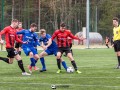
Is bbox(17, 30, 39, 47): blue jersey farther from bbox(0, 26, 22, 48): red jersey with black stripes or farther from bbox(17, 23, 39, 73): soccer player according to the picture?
bbox(0, 26, 22, 48): red jersey with black stripes

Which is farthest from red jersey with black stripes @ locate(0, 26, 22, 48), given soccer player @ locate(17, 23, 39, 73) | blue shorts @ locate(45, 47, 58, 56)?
blue shorts @ locate(45, 47, 58, 56)

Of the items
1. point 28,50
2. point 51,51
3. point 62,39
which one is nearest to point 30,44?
point 28,50

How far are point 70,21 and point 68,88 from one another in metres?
53.2

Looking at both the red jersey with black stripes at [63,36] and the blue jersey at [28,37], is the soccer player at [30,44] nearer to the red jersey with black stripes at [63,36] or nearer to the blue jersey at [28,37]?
the blue jersey at [28,37]

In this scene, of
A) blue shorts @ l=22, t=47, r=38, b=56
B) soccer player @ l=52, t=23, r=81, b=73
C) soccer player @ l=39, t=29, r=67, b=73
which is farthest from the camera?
soccer player @ l=39, t=29, r=67, b=73

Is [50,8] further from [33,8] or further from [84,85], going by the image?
[84,85]

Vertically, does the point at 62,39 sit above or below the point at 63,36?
below

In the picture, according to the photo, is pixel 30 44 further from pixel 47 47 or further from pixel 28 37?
pixel 47 47

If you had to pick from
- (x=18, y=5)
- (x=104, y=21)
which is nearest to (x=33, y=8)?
(x=18, y=5)

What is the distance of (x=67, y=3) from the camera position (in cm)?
6756

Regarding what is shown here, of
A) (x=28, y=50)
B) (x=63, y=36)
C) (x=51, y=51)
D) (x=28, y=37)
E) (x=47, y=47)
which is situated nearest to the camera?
(x=63, y=36)

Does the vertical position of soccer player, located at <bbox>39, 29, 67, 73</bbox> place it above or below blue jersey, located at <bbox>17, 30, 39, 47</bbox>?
below

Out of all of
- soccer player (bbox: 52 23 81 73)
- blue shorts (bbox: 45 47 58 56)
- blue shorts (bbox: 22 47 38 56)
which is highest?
soccer player (bbox: 52 23 81 73)

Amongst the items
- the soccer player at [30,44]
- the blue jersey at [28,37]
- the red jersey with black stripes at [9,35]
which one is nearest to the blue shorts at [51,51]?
the soccer player at [30,44]
